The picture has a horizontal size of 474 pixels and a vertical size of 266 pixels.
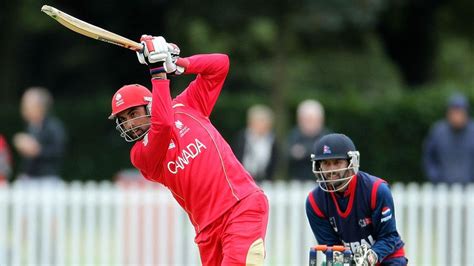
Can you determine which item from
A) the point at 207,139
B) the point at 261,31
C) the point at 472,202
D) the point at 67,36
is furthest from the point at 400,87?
the point at 207,139

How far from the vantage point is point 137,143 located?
741cm

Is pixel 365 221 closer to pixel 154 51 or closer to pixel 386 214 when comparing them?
pixel 386 214

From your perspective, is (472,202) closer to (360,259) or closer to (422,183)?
(360,259)

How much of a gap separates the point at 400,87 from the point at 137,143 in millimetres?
18326

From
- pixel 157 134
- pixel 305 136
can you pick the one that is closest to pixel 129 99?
pixel 157 134

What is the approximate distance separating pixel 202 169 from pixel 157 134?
1.65 feet

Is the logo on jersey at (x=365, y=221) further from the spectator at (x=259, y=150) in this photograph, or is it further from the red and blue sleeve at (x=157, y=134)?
the spectator at (x=259, y=150)

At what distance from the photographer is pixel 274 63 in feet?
75.5

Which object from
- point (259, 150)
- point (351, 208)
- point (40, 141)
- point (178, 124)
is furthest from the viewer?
point (259, 150)

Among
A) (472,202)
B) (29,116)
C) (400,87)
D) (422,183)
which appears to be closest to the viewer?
(472,202)

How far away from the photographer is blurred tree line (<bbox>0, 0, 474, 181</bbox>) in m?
19.2

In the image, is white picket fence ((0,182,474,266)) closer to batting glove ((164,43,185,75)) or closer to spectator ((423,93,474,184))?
spectator ((423,93,474,184))

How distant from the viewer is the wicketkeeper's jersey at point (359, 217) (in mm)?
7051

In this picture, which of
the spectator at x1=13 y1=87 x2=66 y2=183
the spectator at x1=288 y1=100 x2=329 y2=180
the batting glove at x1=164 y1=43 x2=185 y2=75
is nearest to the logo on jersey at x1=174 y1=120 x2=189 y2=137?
the batting glove at x1=164 y1=43 x2=185 y2=75
